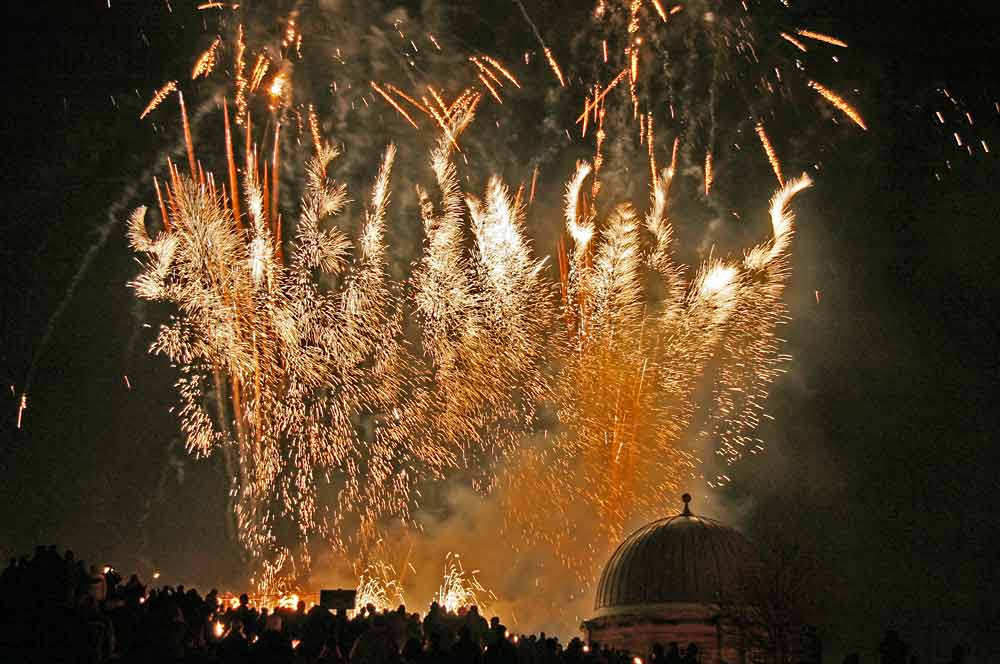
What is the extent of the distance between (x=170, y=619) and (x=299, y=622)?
5581 millimetres

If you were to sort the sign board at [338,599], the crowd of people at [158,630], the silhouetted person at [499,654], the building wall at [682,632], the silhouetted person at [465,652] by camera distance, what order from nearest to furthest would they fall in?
the crowd of people at [158,630] → the silhouetted person at [465,652] → the silhouetted person at [499,654] → the sign board at [338,599] → the building wall at [682,632]

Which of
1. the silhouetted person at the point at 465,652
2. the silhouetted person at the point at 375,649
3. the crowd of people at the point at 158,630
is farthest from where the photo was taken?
the silhouetted person at the point at 465,652

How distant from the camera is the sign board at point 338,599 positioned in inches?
830

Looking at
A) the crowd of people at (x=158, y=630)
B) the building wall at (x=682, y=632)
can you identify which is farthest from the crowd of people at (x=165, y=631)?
the building wall at (x=682, y=632)

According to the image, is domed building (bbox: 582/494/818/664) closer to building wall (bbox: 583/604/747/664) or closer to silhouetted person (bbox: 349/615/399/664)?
building wall (bbox: 583/604/747/664)

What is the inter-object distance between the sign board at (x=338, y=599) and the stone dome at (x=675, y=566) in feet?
122

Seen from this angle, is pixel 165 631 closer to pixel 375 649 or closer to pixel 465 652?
pixel 375 649

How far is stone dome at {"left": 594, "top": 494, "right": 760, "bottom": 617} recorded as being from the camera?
56094 millimetres

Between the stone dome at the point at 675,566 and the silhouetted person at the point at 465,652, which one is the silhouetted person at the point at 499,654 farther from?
the stone dome at the point at 675,566

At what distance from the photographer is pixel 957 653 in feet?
48.7

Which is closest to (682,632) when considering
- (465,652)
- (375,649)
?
(465,652)

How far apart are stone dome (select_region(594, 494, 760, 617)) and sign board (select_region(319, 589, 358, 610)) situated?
1460 inches

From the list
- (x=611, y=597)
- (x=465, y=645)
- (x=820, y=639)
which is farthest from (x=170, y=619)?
(x=611, y=597)

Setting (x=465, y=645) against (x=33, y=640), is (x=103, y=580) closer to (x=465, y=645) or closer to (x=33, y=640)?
(x=33, y=640)
